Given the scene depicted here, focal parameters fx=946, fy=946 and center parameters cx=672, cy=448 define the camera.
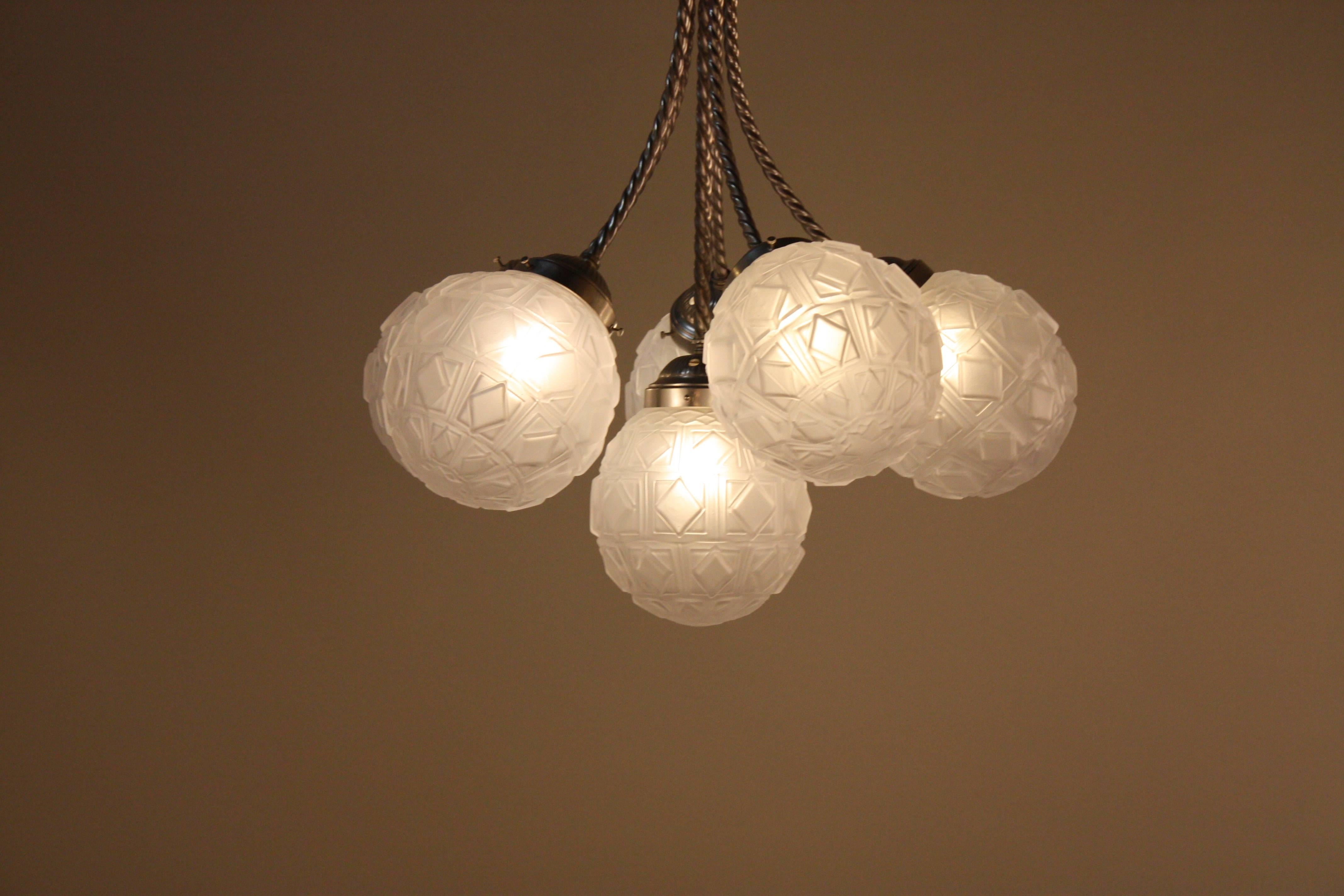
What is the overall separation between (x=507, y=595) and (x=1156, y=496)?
124 cm

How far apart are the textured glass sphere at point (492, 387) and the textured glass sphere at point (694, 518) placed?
49mm

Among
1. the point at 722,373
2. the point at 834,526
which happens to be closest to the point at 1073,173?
the point at 834,526

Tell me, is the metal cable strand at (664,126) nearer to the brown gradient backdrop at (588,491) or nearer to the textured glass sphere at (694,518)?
the textured glass sphere at (694,518)

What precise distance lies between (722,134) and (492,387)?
0.32m

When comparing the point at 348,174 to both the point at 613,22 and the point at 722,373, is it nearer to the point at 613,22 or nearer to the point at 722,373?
the point at 613,22

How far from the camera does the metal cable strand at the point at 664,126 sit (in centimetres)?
69

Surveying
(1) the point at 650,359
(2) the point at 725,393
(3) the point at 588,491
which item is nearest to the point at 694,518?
(2) the point at 725,393

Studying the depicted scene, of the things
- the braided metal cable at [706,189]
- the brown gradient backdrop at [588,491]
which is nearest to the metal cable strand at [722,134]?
the braided metal cable at [706,189]

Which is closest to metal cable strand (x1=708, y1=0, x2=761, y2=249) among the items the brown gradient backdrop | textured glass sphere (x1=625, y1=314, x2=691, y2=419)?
textured glass sphere (x1=625, y1=314, x2=691, y2=419)

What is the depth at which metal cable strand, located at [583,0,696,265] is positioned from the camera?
692 millimetres

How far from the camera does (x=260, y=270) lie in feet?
5.80

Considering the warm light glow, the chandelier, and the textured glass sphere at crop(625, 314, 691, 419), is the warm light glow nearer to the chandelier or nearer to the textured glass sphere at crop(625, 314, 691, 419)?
the chandelier

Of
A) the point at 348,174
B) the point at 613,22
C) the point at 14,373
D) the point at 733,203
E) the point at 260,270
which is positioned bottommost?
the point at 733,203

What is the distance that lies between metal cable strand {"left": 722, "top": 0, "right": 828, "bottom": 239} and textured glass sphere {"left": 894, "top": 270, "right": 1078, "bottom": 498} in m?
0.11
